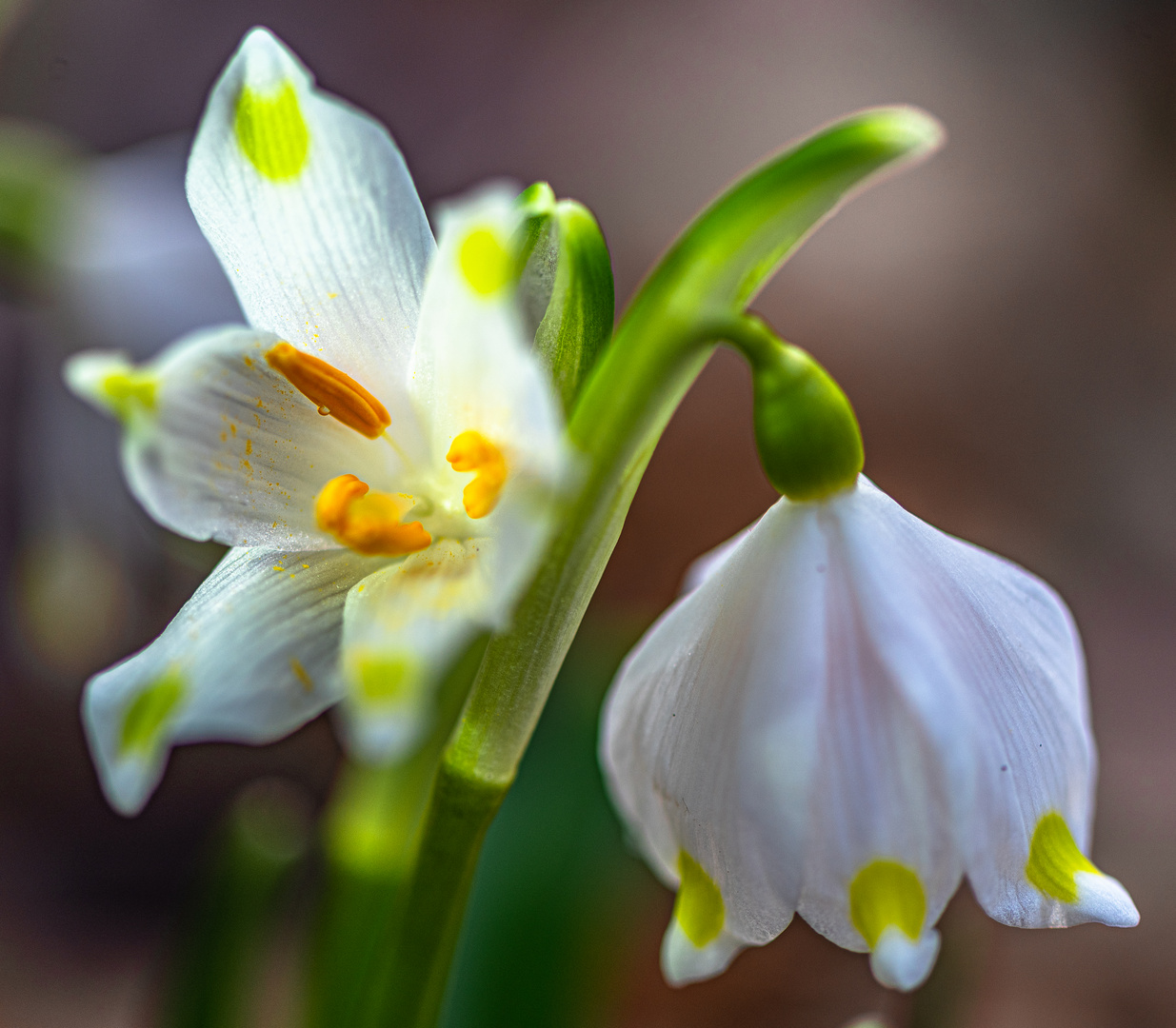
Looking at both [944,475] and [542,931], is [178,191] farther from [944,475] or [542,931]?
[944,475]

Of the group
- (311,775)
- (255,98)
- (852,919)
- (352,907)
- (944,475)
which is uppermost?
(255,98)

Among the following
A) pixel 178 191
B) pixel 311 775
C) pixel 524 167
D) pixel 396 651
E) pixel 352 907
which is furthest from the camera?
pixel 524 167

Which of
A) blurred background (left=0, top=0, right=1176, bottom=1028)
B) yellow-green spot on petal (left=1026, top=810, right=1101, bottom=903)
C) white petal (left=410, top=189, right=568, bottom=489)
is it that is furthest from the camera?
blurred background (left=0, top=0, right=1176, bottom=1028)

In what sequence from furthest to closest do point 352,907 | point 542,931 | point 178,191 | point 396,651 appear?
point 178,191, point 542,931, point 352,907, point 396,651

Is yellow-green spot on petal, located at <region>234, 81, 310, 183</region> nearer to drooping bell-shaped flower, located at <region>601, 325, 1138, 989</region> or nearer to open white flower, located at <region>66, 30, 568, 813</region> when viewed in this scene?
open white flower, located at <region>66, 30, 568, 813</region>

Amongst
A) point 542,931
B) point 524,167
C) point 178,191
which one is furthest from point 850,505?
point 524,167

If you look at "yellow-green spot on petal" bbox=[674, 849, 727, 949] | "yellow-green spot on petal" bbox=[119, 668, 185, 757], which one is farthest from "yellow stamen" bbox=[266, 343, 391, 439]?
"yellow-green spot on petal" bbox=[674, 849, 727, 949]

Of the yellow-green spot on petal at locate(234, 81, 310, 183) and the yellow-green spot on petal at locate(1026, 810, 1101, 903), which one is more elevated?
the yellow-green spot on petal at locate(234, 81, 310, 183)
